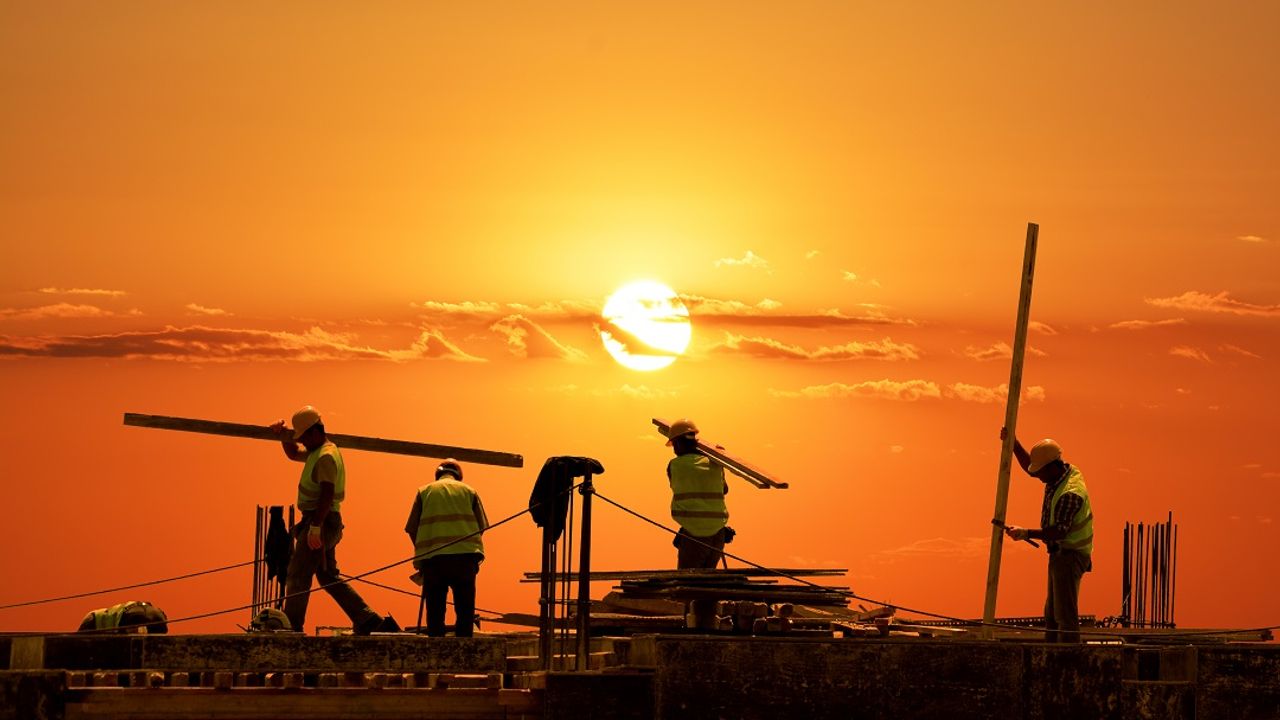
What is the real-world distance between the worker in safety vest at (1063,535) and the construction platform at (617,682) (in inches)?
47.0

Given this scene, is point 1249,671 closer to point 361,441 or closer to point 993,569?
point 993,569

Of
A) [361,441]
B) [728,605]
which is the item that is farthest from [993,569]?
[361,441]

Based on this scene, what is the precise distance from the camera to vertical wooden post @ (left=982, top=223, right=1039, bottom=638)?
1939cm

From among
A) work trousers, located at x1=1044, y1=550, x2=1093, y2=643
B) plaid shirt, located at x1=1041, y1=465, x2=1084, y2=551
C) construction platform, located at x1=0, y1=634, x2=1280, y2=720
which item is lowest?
construction platform, located at x1=0, y1=634, x2=1280, y2=720

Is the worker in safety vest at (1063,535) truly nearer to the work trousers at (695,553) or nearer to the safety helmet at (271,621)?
the work trousers at (695,553)

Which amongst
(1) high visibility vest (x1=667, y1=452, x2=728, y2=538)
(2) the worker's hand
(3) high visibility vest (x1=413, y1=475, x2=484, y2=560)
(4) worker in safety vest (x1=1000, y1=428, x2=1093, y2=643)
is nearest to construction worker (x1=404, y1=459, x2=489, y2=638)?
(3) high visibility vest (x1=413, y1=475, x2=484, y2=560)

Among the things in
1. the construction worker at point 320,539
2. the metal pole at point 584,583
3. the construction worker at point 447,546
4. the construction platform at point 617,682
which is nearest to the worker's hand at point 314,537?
the construction worker at point 320,539

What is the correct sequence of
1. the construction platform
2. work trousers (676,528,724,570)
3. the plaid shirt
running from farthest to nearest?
work trousers (676,528,724,570) → the plaid shirt → the construction platform

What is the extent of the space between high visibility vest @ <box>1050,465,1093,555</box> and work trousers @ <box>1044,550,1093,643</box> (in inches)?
3.6

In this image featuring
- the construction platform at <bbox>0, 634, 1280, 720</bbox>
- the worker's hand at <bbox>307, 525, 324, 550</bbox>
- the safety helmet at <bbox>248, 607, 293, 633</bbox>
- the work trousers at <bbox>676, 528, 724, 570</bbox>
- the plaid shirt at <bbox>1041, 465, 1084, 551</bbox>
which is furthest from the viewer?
the work trousers at <bbox>676, 528, 724, 570</bbox>

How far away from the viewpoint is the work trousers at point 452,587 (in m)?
18.6

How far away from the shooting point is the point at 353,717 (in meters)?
15.8

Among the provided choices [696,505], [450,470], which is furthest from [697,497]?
[450,470]

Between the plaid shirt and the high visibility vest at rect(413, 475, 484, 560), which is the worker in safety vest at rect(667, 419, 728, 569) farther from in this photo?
the plaid shirt
